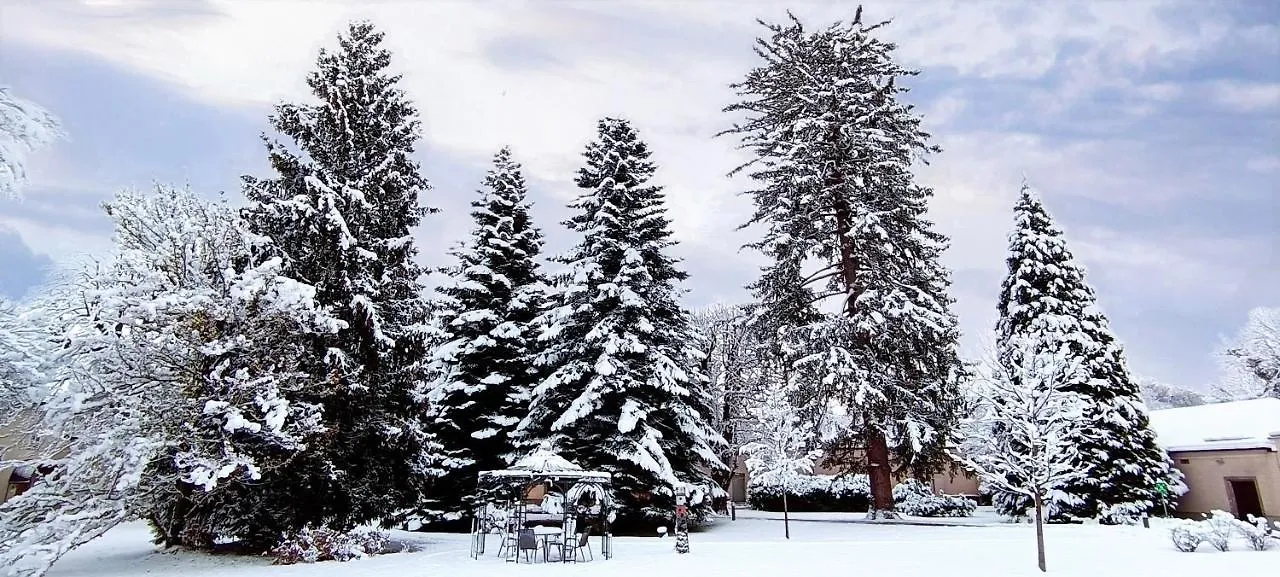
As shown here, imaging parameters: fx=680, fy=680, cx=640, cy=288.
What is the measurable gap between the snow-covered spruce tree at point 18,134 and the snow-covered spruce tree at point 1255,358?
51916 millimetres

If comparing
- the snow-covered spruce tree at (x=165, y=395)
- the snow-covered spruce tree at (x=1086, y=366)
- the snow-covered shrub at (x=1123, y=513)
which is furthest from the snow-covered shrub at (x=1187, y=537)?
the snow-covered spruce tree at (x=165, y=395)

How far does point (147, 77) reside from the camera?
15938mm

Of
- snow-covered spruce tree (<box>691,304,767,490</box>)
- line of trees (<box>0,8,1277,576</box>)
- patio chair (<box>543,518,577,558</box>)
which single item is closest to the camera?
line of trees (<box>0,8,1277,576</box>)

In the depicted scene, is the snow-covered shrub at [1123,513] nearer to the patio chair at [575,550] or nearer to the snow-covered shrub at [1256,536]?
the snow-covered shrub at [1256,536]

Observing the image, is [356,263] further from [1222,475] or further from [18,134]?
[1222,475]

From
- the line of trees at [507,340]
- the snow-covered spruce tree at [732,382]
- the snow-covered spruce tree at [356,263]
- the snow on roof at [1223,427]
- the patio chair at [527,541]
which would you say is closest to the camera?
the line of trees at [507,340]

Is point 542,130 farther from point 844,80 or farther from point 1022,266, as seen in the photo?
point 1022,266

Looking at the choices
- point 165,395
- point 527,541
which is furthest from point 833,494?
point 165,395

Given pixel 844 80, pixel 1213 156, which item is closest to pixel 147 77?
pixel 844 80

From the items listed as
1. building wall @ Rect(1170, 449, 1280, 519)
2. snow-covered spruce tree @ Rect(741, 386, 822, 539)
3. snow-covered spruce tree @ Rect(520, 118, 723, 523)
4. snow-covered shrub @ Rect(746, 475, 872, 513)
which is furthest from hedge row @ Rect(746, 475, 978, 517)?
snow-covered spruce tree @ Rect(520, 118, 723, 523)

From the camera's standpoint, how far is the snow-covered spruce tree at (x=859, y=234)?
20.7 metres

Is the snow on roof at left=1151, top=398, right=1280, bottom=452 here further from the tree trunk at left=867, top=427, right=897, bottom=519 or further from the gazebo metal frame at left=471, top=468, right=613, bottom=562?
the gazebo metal frame at left=471, top=468, right=613, bottom=562

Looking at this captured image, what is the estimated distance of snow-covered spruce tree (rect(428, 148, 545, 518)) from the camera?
2181cm

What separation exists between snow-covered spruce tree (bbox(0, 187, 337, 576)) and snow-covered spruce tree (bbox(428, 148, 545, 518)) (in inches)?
318
